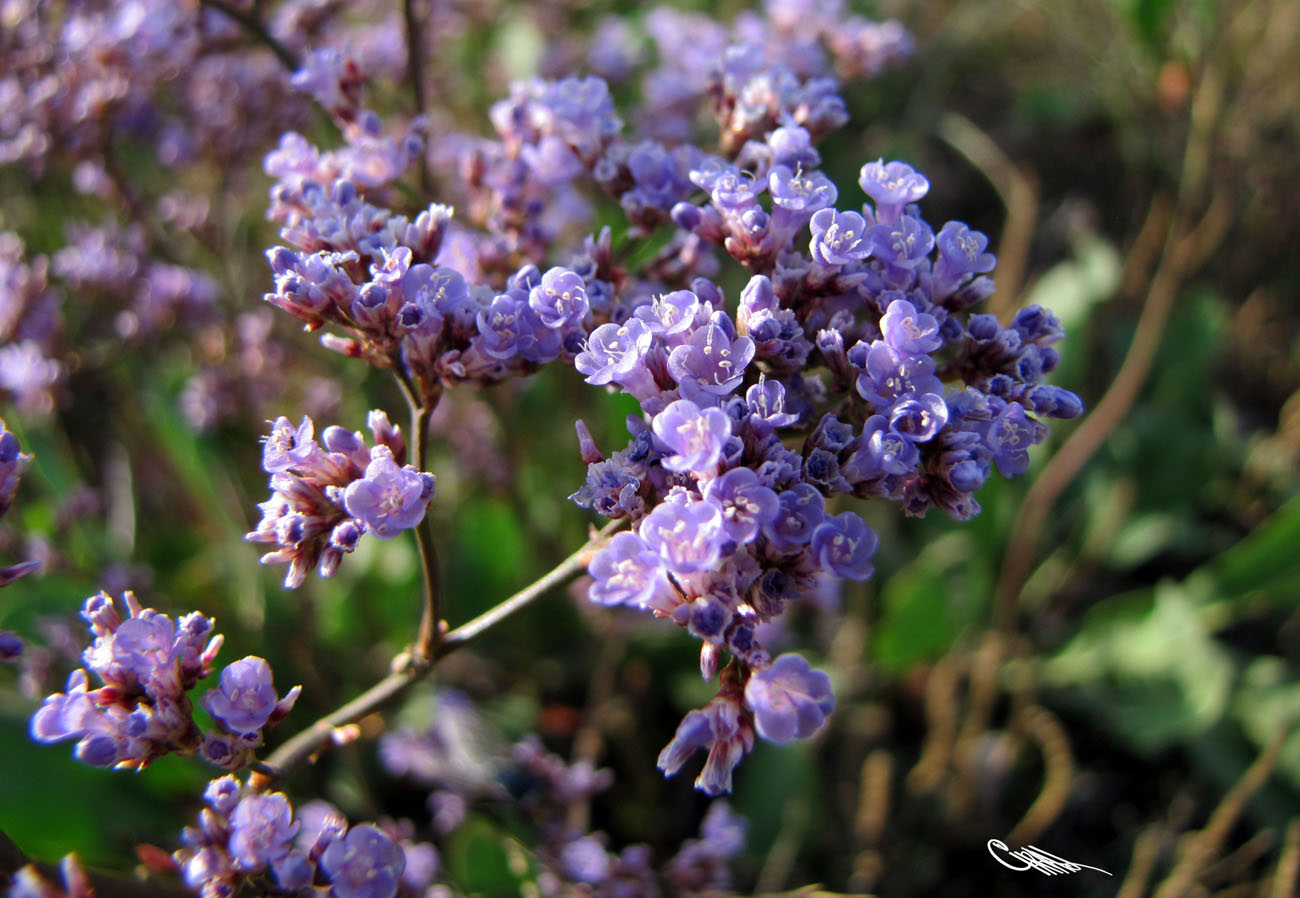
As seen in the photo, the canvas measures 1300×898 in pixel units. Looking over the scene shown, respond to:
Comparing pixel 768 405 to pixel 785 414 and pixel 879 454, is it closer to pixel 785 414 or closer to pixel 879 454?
pixel 785 414

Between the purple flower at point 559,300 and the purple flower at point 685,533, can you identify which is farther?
the purple flower at point 559,300

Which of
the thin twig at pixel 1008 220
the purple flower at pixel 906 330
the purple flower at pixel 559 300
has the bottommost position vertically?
the thin twig at pixel 1008 220

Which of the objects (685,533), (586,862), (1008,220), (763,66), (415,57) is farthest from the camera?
(1008,220)

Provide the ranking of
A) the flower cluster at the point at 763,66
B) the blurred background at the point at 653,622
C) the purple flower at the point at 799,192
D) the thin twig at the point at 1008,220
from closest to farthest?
the purple flower at the point at 799,192 → the flower cluster at the point at 763,66 → the blurred background at the point at 653,622 → the thin twig at the point at 1008,220

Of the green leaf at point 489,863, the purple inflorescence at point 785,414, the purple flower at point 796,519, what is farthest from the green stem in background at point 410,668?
the green leaf at point 489,863

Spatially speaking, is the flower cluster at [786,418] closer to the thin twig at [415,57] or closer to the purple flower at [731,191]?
the purple flower at [731,191]

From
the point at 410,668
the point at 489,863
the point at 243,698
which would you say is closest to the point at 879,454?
the point at 410,668

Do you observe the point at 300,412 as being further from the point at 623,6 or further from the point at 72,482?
the point at 623,6
